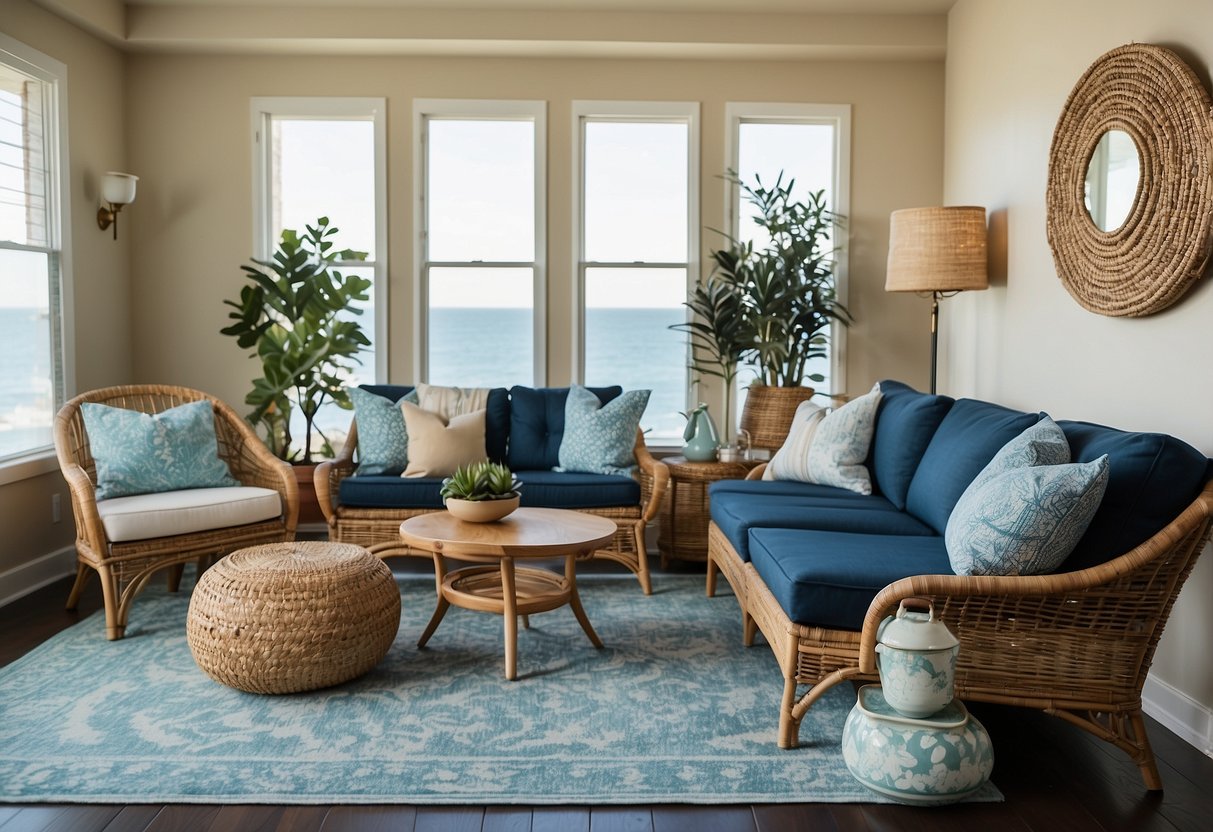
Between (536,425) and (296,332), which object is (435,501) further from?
(296,332)

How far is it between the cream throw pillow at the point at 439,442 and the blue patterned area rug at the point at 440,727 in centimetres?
104

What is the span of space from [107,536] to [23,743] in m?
1.17

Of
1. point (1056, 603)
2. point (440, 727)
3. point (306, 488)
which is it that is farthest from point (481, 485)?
point (1056, 603)

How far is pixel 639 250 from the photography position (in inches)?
225

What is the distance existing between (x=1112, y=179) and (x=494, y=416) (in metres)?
3.00

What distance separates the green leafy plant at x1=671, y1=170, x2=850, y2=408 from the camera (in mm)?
5223

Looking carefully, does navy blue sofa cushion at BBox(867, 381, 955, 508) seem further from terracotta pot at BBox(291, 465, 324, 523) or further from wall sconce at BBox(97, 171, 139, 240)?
wall sconce at BBox(97, 171, 139, 240)

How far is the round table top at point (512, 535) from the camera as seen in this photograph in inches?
132

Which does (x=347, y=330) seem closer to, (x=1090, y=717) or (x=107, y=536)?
(x=107, y=536)

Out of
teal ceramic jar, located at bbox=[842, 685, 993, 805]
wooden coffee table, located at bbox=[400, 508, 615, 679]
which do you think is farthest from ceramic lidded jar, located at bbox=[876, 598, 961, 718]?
wooden coffee table, located at bbox=[400, 508, 615, 679]

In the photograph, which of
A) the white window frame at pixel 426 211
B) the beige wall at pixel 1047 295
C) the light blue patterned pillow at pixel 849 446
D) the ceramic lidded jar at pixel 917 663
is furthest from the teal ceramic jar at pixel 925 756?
the white window frame at pixel 426 211

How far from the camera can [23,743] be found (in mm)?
2809

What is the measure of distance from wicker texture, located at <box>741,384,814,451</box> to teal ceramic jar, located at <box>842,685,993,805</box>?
2.83 m

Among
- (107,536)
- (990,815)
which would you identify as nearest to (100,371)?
(107,536)
